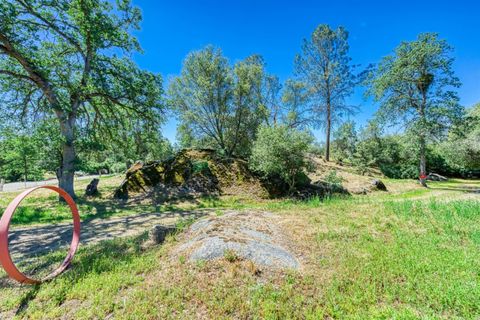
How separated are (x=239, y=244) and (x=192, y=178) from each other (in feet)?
30.7

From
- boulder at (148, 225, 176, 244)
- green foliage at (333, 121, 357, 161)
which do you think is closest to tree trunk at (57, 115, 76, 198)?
boulder at (148, 225, 176, 244)

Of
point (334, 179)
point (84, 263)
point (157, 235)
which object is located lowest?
point (84, 263)

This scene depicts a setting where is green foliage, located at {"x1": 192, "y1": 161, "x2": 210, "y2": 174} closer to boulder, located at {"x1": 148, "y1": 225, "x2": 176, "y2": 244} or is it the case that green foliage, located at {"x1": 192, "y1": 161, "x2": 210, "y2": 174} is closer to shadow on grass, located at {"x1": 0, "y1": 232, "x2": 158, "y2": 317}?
shadow on grass, located at {"x1": 0, "y1": 232, "x2": 158, "y2": 317}

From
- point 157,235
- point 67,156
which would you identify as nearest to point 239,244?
point 157,235

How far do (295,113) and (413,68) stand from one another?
9977 mm

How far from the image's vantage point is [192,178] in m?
12.7

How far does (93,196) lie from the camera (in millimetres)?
11781

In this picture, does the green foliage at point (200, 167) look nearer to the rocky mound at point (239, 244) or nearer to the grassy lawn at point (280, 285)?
the rocky mound at point (239, 244)

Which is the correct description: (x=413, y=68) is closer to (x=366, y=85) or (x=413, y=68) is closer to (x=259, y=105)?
(x=366, y=85)

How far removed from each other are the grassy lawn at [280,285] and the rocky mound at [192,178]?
7.67 meters

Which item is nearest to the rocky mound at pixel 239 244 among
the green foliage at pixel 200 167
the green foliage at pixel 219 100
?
the green foliage at pixel 200 167

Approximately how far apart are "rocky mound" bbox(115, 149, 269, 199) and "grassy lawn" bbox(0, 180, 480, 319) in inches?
302

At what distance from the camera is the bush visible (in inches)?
435

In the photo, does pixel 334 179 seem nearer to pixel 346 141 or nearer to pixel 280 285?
pixel 280 285
